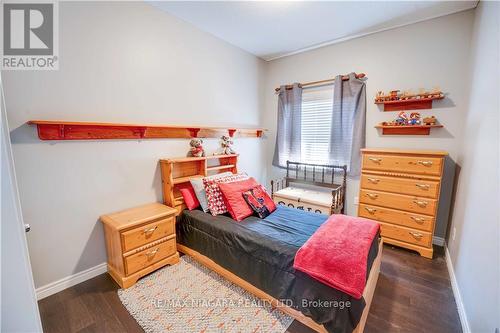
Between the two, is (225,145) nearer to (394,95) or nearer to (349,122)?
(349,122)

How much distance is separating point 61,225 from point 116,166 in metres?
0.64

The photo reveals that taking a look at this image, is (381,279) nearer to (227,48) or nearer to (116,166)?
(116,166)

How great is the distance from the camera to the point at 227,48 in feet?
10.2

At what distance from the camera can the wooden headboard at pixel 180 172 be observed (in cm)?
239

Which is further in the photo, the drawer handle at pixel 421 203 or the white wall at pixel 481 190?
the drawer handle at pixel 421 203

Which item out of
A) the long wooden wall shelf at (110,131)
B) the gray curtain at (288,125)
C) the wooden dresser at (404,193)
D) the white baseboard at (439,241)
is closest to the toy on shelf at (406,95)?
the wooden dresser at (404,193)

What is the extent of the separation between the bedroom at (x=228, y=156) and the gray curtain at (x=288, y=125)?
0.31 meters

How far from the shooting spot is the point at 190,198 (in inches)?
96.7

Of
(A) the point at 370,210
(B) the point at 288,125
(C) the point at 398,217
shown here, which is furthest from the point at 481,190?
(B) the point at 288,125

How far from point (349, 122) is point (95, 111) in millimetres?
2986

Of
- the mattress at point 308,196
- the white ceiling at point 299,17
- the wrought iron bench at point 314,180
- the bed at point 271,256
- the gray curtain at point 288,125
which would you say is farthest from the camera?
the gray curtain at point 288,125

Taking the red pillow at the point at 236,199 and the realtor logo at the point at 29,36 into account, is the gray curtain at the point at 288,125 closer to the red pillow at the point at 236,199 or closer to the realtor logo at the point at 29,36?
the red pillow at the point at 236,199

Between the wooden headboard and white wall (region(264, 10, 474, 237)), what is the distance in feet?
6.65

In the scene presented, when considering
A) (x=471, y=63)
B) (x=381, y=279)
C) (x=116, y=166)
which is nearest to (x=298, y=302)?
(x=381, y=279)
